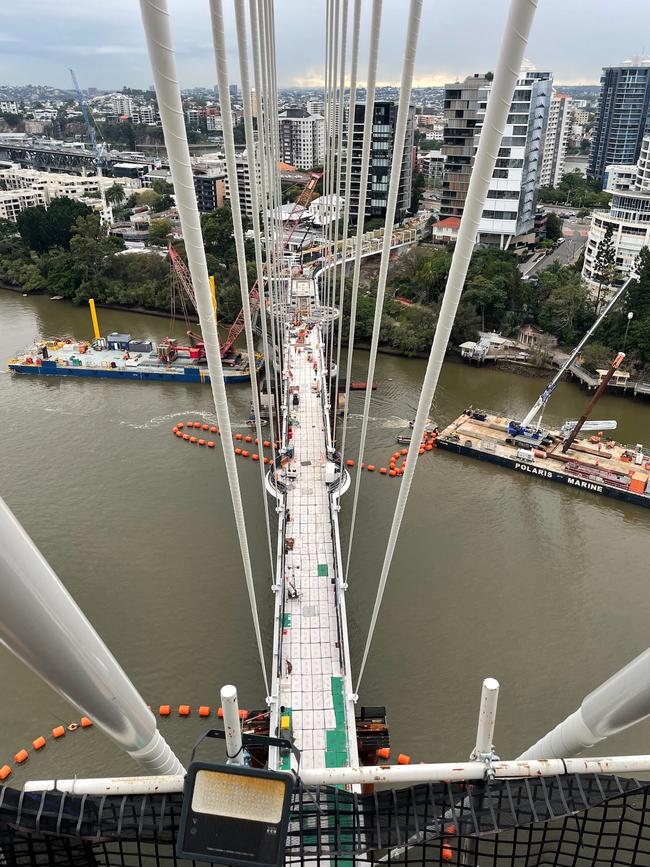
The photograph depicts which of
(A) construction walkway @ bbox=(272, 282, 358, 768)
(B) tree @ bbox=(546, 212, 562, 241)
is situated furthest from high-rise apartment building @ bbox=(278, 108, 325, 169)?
(A) construction walkway @ bbox=(272, 282, 358, 768)

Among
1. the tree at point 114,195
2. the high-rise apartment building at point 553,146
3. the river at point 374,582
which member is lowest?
the river at point 374,582

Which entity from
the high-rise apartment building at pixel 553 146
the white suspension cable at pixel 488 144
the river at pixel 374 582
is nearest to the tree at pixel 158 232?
the river at pixel 374 582

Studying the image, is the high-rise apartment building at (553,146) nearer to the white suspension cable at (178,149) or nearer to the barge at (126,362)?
the barge at (126,362)

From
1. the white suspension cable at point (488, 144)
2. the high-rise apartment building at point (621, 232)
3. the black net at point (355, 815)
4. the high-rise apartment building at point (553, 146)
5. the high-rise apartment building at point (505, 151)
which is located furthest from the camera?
the high-rise apartment building at point (553, 146)

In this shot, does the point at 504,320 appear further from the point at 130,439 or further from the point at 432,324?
the point at 130,439

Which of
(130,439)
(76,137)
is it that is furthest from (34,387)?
(76,137)
